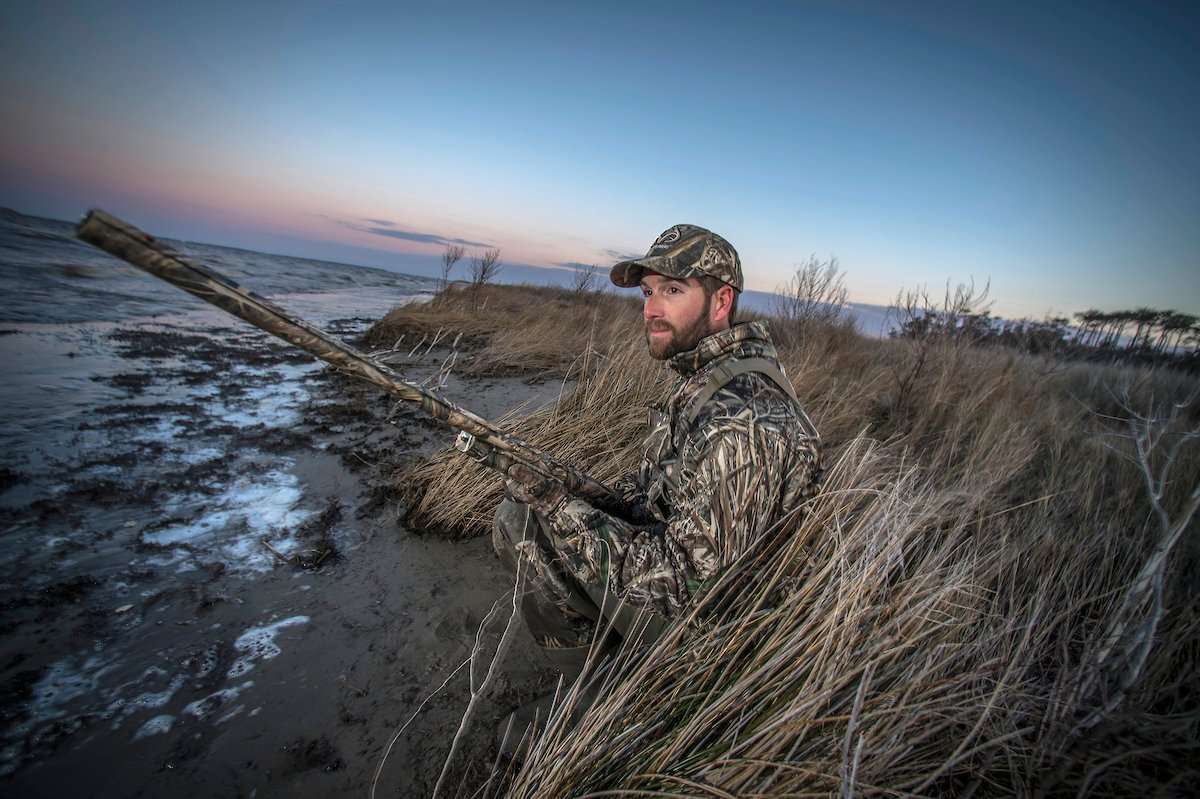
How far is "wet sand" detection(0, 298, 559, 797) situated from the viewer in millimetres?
1673

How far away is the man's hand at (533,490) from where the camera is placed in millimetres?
Answer: 1773

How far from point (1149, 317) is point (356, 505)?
26477mm

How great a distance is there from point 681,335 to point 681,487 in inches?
27.3

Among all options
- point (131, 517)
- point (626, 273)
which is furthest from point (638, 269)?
point (131, 517)

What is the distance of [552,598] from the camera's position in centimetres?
194

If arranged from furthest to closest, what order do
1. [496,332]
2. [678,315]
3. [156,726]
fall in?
[496,332] < [678,315] < [156,726]

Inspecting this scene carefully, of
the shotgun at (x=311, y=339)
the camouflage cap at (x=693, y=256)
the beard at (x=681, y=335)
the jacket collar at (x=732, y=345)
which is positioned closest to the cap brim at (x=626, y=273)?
the camouflage cap at (x=693, y=256)

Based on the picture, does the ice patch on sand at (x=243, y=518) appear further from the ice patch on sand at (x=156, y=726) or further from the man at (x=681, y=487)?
the man at (x=681, y=487)

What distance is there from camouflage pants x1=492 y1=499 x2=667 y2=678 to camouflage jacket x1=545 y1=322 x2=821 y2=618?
164mm

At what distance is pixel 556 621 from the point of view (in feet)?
6.56

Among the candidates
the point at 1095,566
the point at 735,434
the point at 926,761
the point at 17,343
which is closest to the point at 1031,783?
the point at 926,761

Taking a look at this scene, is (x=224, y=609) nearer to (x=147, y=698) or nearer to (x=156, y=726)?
(x=147, y=698)

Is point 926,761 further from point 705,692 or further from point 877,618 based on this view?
point 705,692

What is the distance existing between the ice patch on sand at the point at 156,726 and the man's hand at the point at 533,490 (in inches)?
62.6
